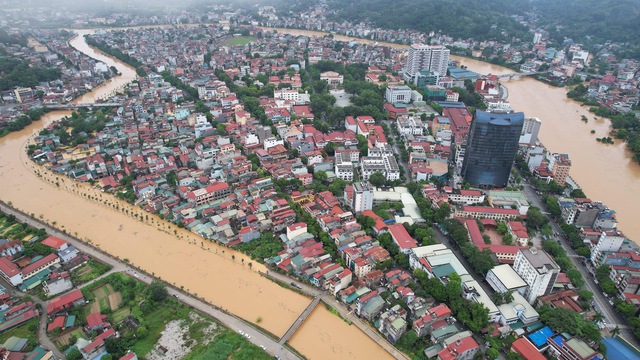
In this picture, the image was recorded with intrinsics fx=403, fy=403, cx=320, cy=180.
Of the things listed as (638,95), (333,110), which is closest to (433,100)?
(333,110)

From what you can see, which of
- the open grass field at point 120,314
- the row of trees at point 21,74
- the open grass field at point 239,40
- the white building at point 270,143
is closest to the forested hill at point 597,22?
the open grass field at point 239,40

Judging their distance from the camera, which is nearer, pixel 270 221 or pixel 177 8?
pixel 270 221

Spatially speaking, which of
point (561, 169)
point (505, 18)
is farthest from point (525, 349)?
point (505, 18)

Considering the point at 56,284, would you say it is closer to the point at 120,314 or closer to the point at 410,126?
the point at 120,314

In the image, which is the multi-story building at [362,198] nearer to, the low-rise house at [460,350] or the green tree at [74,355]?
the low-rise house at [460,350]

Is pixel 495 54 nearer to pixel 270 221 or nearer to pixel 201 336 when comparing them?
pixel 270 221

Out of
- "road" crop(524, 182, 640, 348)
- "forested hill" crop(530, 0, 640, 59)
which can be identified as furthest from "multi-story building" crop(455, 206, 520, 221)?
"forested hill" crop(530, 0, 640, 59)
